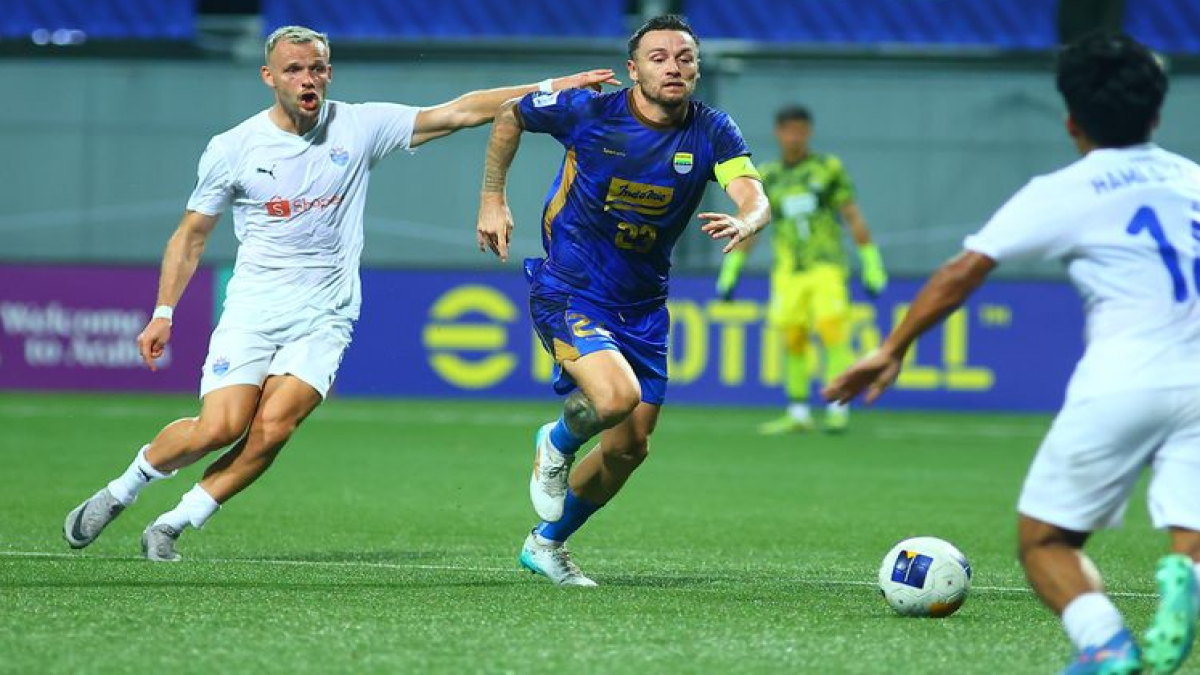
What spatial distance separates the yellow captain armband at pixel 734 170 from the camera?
7617mm

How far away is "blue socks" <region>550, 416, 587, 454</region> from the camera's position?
7.57m

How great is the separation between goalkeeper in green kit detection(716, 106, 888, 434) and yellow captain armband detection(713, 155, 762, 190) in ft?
26.8

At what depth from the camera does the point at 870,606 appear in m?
7.09

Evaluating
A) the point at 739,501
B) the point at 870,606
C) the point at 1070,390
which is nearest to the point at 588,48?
the point at 739,501

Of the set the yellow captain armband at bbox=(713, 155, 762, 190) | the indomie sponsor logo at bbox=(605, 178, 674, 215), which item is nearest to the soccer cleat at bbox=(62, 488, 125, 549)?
the indomie sponsor logo at bbox=(605, 178, 674, 215)

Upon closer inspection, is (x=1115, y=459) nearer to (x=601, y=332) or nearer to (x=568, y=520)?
(x=601, y=332)

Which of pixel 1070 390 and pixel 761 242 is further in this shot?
pixel 761 242

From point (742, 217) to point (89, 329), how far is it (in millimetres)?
12626

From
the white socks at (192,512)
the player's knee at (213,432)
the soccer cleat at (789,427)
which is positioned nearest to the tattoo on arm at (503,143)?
the player's knee at (213,432)

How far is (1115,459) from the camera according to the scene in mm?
5004

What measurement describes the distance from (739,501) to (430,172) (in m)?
11.5

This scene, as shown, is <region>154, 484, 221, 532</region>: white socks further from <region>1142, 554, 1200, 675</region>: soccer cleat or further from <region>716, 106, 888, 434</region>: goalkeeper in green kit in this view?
<region>716, 106, 888, 434</region>: goalkeeper in green kit

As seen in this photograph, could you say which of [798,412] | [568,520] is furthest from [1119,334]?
Result: [798,412]

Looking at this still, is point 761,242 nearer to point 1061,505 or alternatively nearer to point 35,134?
point 35,134
